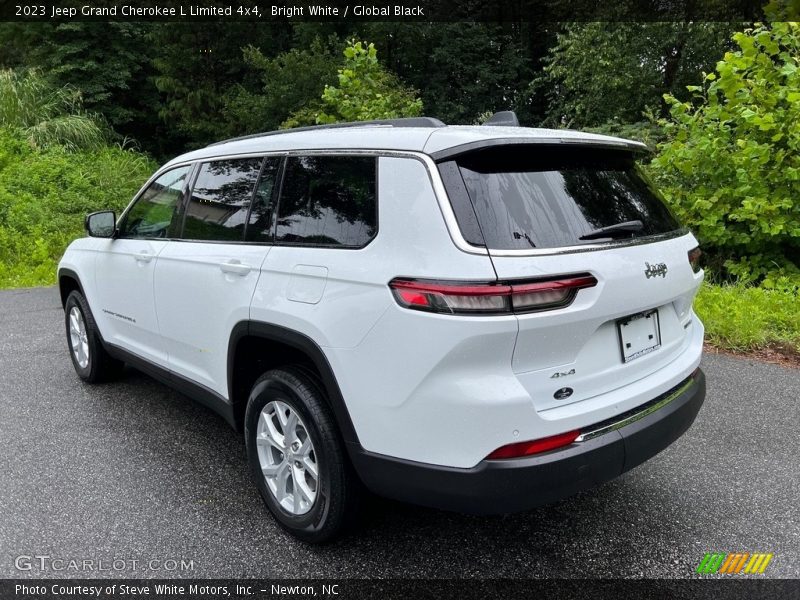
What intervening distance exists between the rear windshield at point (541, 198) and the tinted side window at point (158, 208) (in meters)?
2.05

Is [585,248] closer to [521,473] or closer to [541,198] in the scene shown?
[541,198]

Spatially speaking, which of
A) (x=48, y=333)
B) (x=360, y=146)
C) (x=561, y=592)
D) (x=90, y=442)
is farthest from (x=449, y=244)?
(x=48, y=333)

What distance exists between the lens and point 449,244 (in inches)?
81.0

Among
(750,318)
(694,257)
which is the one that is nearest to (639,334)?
(694,257)

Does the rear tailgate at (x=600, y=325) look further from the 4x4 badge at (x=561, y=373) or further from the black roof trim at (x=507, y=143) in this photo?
the black roof trim at (x=507, y=143)

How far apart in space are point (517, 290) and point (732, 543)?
64.5 inches

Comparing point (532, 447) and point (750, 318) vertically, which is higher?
point (532, 447)

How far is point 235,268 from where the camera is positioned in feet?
9.25

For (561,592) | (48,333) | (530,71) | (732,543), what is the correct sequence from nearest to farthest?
(561,592), (732,543), (48,333), (530,71)

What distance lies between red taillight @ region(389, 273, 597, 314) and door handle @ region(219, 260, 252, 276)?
97cm

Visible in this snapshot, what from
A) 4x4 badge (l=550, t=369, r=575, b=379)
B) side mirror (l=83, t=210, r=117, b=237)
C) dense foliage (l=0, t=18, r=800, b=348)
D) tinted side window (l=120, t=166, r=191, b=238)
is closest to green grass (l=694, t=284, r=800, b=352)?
dense foliage (l=0, t=18, r=800, b=348)

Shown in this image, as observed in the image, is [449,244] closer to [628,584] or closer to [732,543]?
[628,584]

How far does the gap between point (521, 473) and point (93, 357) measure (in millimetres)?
3696

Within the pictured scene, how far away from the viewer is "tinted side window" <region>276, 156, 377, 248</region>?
238 centimetres
